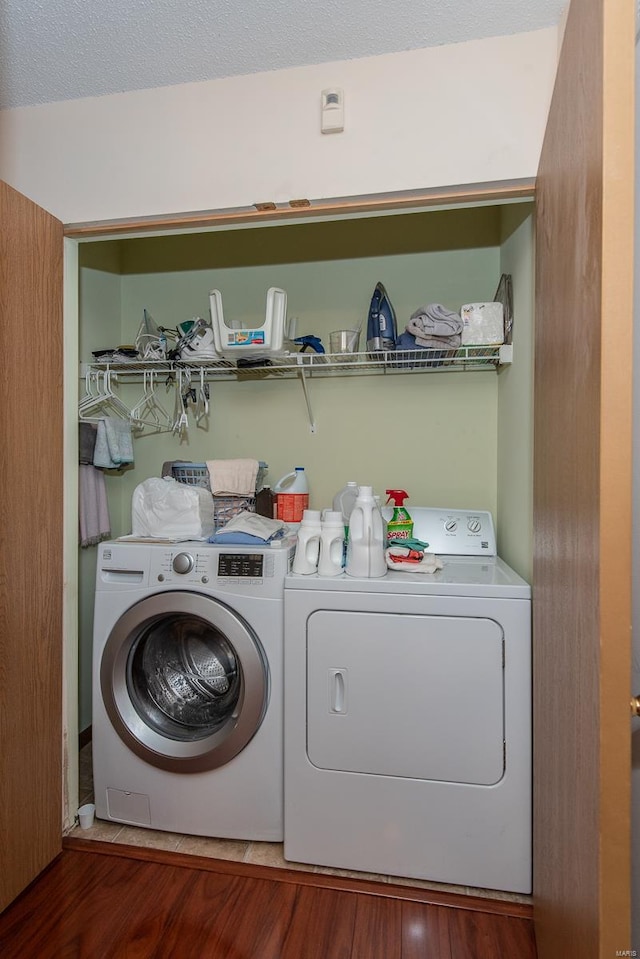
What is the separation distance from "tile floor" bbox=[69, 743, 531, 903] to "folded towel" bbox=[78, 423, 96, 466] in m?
1.39

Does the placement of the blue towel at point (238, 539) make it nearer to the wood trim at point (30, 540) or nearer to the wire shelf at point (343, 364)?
the wood trim at point (30, 540)

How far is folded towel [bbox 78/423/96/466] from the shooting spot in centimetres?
208

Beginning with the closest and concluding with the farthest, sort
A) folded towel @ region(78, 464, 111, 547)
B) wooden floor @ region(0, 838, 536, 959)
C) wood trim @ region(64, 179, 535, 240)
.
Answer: wooden floor @ region(0, 838, 536, 959), wood trim @ region(64, 179, 535, 240), folded towel @ region(78, 464, 111, 547)

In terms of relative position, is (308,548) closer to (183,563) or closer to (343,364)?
(183,563)

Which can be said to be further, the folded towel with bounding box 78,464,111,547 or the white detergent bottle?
the folded towel with bounding box 78,464,111,547

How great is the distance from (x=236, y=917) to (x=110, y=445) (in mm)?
1710

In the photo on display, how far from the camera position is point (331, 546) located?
1677 mm

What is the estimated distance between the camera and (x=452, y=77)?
56.4 inches

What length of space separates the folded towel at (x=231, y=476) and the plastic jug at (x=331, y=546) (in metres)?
0.51

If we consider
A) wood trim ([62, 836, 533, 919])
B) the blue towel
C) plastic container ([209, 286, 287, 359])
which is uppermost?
plastic container ([209, 286, 287, 359])

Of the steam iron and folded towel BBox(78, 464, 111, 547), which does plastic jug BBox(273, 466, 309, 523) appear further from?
folded towel BBox(78, 464, 111, 547)

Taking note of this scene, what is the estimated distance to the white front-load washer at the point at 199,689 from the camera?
1638 mm

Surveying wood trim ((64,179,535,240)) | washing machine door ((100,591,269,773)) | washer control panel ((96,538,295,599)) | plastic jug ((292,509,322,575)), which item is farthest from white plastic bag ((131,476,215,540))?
wood trim ((64,179,535,240))

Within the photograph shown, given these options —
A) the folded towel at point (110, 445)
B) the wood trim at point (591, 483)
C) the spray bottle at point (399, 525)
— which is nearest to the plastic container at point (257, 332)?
the folded towel at point (110, 445)
